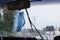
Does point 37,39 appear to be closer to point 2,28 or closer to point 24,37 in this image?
point 24,37

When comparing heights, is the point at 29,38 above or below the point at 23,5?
below

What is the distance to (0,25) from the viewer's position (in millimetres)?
2551

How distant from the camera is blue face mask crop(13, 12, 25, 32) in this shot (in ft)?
8.05

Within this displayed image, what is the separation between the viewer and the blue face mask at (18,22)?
2455mm

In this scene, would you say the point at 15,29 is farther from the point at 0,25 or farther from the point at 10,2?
the point at 10,2

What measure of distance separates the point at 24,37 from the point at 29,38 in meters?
0.07

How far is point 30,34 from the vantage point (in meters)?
2.47

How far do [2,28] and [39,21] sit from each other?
0.53 m

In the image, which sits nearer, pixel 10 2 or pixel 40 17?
pixel 10 2

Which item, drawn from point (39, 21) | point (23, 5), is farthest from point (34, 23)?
point (23, 5)

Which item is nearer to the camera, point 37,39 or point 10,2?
point 10,2

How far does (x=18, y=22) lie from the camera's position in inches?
97.9

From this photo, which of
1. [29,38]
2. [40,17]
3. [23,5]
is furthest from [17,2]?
[29,38]

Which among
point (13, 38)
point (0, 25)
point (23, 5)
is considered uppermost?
point (23, 5)
